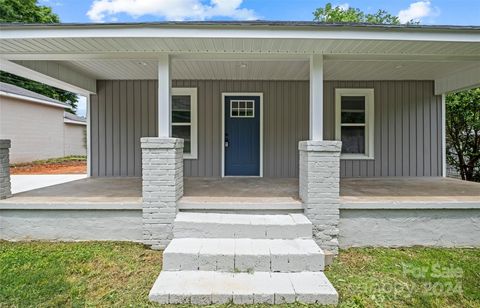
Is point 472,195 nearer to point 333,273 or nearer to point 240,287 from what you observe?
point 333,273

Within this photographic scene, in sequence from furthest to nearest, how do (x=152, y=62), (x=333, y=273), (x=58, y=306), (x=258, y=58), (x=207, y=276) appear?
(x=152, y=62)
(x=258, y=58)
(x=333, y=273)
(x=207, y=276)
(x=58, y=306)

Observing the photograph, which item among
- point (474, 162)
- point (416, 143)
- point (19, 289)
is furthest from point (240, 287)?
point (474, 162)

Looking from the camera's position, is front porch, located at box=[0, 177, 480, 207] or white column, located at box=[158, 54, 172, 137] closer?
white column, located at box=[158, 54, 172, 137]

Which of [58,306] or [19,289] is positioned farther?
[19,289]

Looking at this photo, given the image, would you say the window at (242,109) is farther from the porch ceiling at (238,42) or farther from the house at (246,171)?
the porch ceiling at (238,42)

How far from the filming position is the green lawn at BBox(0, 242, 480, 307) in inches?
103

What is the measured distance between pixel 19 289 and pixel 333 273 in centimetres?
300

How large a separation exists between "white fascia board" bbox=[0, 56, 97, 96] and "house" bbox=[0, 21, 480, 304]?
0.03m

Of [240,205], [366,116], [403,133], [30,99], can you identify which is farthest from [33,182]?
[30,99]

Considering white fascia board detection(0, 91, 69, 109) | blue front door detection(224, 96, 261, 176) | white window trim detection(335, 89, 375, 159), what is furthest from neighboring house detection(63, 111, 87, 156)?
white window trim detection(335, 89, 375, 159)

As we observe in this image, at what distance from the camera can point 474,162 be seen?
311 inches

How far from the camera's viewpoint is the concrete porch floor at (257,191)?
400 centimetres

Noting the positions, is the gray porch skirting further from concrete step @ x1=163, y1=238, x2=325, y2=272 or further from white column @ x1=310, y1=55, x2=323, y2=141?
white column @ x1=310, y1=55, x2=323, y2=141

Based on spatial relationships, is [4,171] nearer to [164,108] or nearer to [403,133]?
[164,108]
